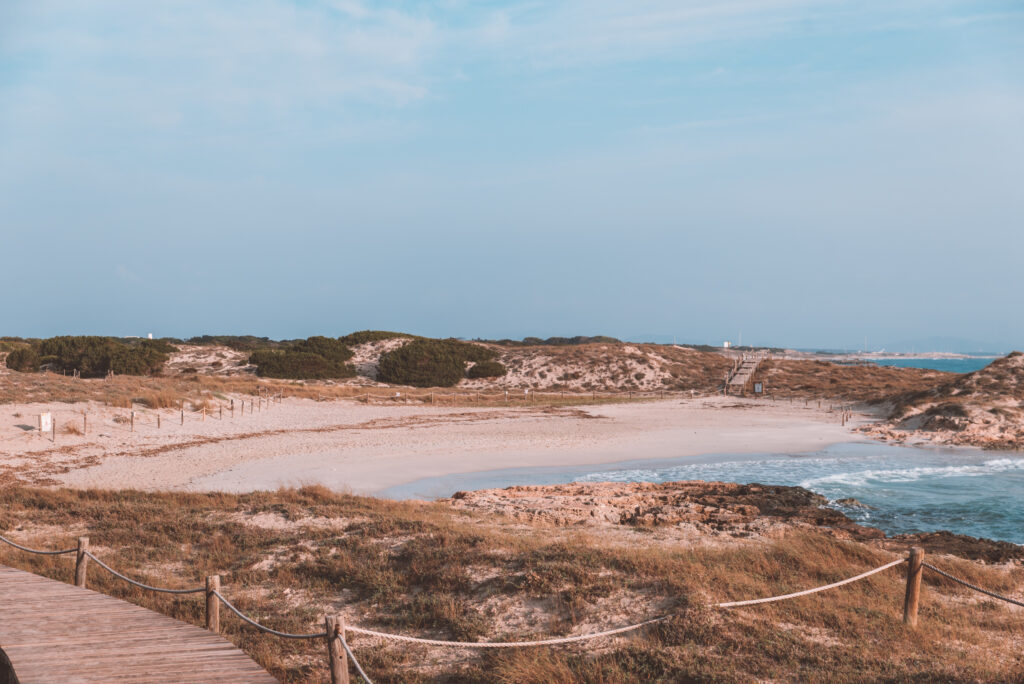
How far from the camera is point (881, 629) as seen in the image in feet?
27.9

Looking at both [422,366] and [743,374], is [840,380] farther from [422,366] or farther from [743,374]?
[422,366]

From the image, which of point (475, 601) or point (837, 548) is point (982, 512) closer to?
point (837, 548)

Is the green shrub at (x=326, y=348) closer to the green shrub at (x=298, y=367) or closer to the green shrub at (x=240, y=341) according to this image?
the green shrub at (x=298, y=367)

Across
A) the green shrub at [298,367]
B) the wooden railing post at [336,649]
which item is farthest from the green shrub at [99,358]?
the wooden railing post at [336,649]

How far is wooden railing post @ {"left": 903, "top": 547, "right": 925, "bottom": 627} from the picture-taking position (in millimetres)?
8664

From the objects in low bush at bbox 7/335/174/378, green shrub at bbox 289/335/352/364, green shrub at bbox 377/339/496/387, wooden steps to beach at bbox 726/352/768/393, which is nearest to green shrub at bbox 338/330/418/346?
green shrub at bbox 289/335/352/364

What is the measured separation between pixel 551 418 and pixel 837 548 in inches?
1001

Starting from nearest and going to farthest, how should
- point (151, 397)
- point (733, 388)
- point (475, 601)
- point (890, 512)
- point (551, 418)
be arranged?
1. point (475, 601)
2. point (890, 512)
3. point (151, 397)
4. point (551, 418)
5. point (733, 388)

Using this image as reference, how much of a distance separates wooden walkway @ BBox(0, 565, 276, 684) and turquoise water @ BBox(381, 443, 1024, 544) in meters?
10.8

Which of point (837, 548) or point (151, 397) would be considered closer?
point (837, 548)

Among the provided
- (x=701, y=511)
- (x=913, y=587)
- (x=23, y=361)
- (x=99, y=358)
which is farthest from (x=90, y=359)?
(x=913, y=587)

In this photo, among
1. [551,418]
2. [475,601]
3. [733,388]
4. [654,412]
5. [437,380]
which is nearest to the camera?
[475,601]

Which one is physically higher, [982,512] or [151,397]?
[151,397]

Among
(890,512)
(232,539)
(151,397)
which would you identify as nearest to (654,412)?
(890,512)
